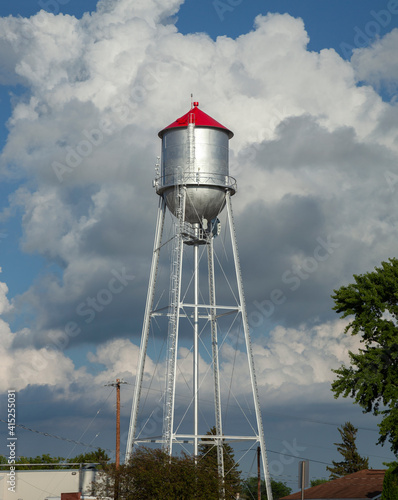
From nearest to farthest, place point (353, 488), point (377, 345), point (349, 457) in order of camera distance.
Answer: point (377, 345) → point (353, 488) → point (349, 457)

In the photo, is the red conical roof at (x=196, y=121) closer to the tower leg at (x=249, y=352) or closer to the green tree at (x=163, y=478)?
the tower leg at (x=249, y=352)

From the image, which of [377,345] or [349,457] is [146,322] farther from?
[349,457]

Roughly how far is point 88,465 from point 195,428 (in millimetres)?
21254

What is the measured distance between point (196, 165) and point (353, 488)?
2226 centimetres

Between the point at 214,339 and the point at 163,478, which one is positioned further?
the point at 214,339

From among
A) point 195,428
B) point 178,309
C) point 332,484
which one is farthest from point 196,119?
Result: point 332,484

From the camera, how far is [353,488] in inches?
1922

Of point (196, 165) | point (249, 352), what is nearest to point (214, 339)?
point (249, 352)

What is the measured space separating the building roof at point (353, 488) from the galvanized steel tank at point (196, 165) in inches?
732

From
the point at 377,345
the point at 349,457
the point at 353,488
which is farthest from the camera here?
the point at 349,457

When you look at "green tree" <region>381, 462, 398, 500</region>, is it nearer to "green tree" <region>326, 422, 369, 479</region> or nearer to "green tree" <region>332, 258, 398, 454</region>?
"green tree" <region>332, 258, 398, 454</region>

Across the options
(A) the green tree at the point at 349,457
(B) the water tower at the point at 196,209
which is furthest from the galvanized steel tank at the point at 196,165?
(A) the green tree at the point at 349,457

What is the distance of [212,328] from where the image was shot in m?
40.4

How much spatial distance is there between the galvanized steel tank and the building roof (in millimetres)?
18582
